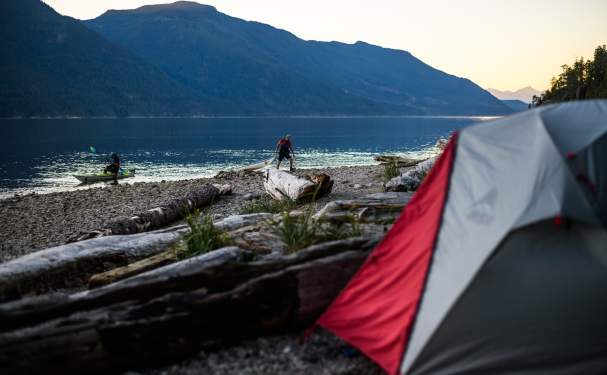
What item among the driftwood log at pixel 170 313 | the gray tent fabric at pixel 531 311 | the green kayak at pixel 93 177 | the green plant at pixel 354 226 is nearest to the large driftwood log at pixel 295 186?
the green plant at pixel 354 226

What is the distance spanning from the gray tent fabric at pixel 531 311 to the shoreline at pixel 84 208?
423 inches

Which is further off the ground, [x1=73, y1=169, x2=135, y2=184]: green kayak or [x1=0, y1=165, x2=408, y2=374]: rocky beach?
[x1=0, y1=165, x2=408, y2=374]: rocky beach

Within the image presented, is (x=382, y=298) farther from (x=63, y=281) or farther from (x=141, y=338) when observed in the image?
(x=63, y=281)

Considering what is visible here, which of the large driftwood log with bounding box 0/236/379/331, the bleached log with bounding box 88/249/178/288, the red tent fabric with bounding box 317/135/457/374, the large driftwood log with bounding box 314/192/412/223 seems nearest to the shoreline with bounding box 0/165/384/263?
the large driftwood log with bounding box 314/192/412/223

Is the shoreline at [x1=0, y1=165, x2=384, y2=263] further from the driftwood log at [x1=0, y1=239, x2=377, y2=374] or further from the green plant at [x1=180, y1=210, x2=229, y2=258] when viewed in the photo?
the driftwood log at [x1=0, y1=239, x2=377, y2=374]

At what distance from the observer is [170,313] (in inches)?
214

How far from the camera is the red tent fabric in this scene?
16.4ft

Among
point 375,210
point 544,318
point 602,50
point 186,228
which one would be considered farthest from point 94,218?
point 602,50

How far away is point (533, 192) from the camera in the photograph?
4.75 m

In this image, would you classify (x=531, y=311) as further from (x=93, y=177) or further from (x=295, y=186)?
(x=93, y=177)

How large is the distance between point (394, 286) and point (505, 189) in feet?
4.94

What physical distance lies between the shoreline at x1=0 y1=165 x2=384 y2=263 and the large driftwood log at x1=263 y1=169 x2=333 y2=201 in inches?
21.2

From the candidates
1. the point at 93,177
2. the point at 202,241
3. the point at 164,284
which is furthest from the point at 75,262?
the point at 93,177

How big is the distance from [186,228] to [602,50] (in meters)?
78.2
